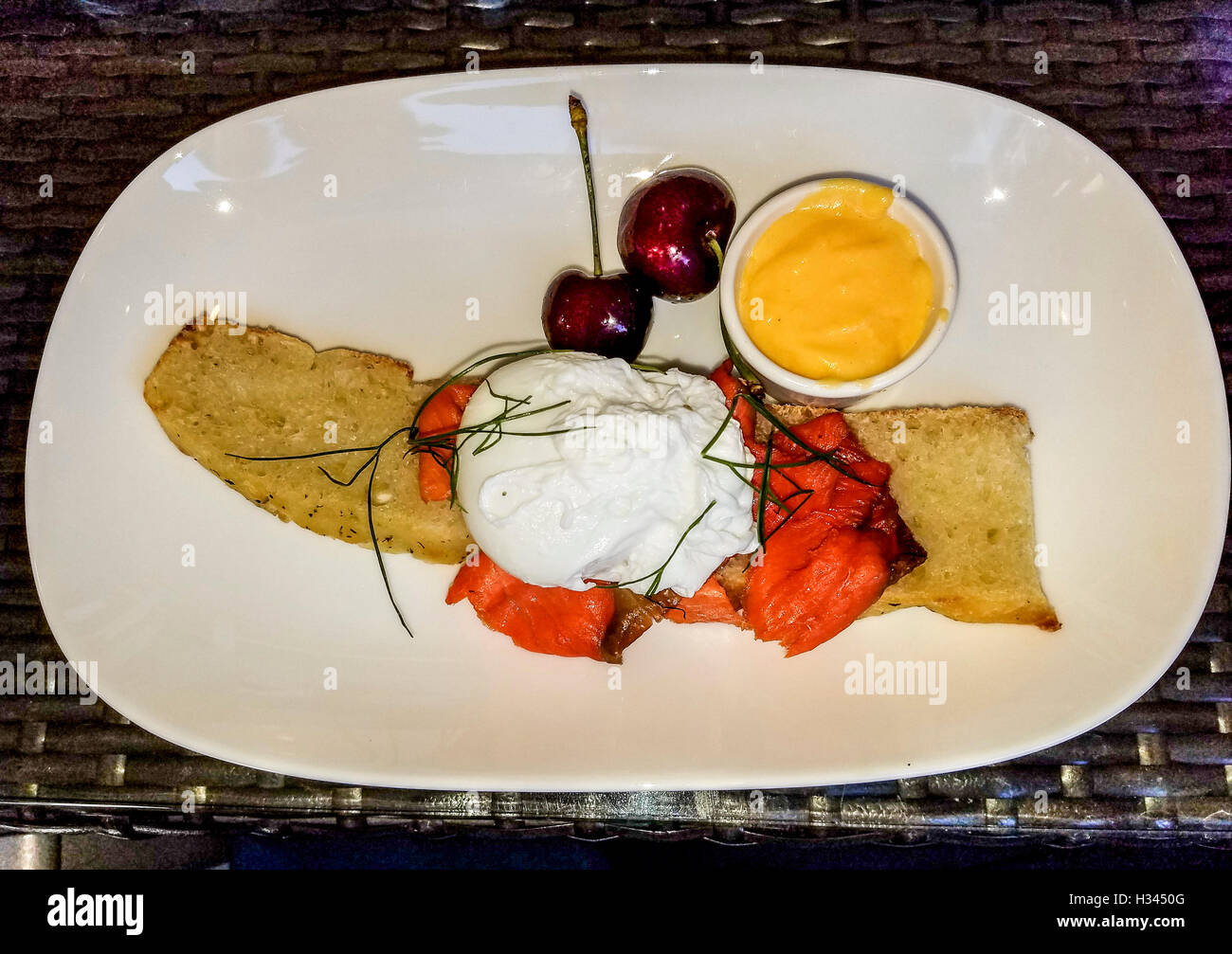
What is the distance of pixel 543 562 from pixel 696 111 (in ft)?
3.68

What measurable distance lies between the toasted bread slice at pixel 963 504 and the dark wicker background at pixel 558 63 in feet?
1.48

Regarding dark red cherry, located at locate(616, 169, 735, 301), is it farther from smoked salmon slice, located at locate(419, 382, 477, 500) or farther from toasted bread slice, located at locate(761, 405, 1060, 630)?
smoked salmon slice, located at locate(419, 382, 477, 500)

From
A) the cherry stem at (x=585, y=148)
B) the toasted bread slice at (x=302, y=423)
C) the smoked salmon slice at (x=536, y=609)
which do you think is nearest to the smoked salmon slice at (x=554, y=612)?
the smoked salmon slice at (x=536, y=609)

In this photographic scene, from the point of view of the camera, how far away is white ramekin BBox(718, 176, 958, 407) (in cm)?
176

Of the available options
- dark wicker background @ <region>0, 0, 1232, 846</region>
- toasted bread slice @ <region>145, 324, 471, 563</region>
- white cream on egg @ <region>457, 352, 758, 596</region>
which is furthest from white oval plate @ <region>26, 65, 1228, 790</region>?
white cream on egg @ <region>457, 352, 758, 596</region>

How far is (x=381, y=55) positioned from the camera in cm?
225

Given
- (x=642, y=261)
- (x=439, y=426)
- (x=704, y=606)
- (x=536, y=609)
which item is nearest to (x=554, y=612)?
(x=536, y=609)

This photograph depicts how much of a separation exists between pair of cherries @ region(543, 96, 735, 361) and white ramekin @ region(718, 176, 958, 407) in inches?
3.8

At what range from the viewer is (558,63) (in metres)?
2.21

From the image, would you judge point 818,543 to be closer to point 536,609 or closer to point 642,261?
point 536,609

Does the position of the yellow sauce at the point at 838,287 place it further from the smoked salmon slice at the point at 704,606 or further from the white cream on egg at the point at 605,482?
the smoked salmon slice at the point at 704,606

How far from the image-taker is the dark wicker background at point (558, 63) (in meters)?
2.04

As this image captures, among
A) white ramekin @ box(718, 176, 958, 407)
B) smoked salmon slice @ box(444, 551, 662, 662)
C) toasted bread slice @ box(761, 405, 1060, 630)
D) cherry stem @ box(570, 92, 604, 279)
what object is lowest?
smoked salmon slice @ box(444, 551, 662, 662)
